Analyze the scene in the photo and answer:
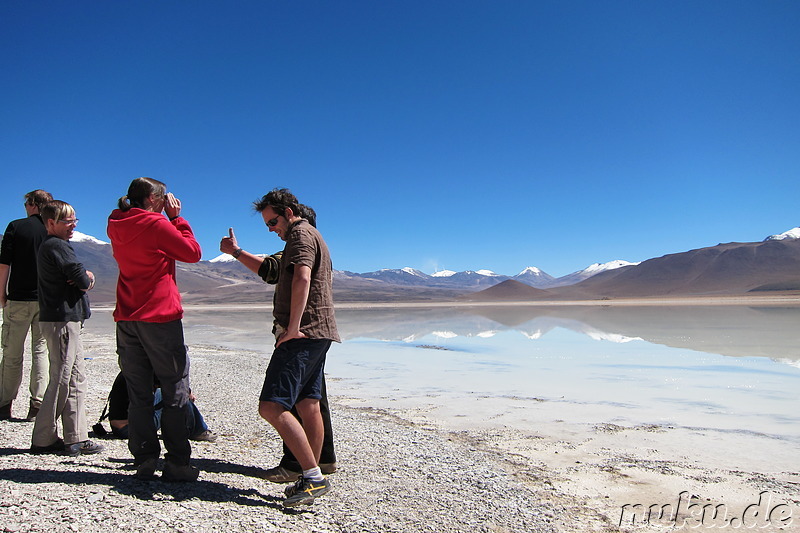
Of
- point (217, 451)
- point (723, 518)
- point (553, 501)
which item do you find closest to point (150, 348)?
point (217, 451)

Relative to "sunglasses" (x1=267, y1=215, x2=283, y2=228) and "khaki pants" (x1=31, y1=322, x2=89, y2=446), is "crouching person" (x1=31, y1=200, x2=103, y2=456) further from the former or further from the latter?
"sunglasses" (x1=267, y1=215, x2=283, y2=228)

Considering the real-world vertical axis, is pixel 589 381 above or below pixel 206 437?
below

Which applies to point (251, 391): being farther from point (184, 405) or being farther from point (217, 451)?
point (184, 405)

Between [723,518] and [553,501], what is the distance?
43.3 inches

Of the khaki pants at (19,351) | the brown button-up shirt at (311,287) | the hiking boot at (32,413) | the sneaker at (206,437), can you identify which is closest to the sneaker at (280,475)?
the brown button-up shirt at (311,287)

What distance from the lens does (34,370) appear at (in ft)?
14.2

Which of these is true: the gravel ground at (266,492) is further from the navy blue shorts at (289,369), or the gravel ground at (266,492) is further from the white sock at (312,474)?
the navy blue shorts at (289,369)

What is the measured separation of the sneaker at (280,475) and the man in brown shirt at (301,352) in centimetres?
34

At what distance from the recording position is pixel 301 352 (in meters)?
3.11

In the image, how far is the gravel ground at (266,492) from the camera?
8.74ft

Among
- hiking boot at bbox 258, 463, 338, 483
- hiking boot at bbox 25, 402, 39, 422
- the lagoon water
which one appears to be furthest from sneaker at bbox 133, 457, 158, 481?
the lagoon water

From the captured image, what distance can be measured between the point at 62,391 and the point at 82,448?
1.46 feet

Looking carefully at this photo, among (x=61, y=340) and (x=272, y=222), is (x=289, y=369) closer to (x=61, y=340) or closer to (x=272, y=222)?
(x=272, y=222)

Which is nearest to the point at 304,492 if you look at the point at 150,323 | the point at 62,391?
the point at 150,323
